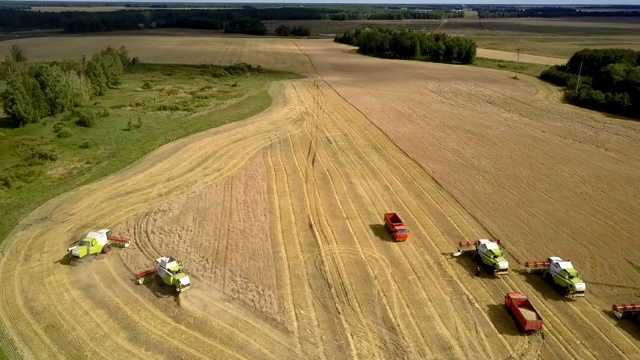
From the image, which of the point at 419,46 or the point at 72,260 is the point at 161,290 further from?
the point at 419,46

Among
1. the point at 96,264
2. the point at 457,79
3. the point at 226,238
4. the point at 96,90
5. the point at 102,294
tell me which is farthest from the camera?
the point at 457,79

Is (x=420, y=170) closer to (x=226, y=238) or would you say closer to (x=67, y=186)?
(x=226, y=238)

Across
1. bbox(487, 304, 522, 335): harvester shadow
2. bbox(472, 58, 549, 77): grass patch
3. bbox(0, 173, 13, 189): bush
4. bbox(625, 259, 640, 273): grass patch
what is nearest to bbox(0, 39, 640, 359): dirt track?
bbox(487, 304, 522, 335): harvester shadow

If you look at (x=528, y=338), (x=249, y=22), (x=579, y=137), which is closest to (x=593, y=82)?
(x=579, y=137)

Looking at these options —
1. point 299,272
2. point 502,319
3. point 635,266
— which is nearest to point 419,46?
point 635,266

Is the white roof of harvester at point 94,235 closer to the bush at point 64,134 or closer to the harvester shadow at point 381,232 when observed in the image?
the harvester shadow at point 381,232

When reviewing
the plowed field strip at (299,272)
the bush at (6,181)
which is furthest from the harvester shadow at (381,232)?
the bush at (6,181)
